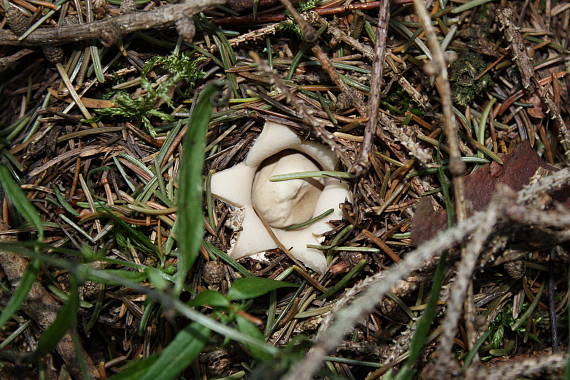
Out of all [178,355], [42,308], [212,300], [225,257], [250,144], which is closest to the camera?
[178,355]

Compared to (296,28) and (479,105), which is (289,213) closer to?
(296,28)

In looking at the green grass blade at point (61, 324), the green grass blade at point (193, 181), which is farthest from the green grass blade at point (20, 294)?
the green grass blade at point (193, 181)

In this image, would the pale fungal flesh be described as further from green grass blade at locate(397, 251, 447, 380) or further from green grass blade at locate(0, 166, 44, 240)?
green grass blade at locate(0, 166, 44, 240)

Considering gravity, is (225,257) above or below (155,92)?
below

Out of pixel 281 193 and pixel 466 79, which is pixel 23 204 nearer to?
pixel 281 193

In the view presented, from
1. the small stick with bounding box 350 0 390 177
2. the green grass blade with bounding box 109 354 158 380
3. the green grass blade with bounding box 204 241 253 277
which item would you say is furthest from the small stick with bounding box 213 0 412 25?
the green grass blade with bounding box 109 354 158 380

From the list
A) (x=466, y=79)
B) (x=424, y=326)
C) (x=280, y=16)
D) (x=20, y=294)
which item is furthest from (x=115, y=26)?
(x=424, y=326)
